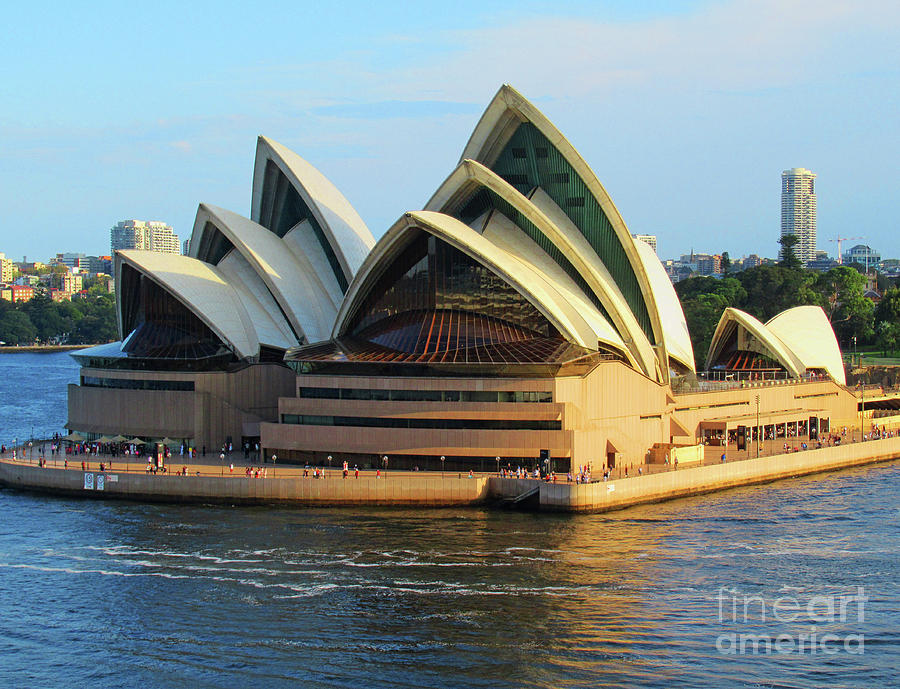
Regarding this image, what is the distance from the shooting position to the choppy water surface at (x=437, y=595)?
32.5 meters

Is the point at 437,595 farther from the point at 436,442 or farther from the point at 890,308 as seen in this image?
the point at 890,308

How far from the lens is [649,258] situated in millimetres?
79875

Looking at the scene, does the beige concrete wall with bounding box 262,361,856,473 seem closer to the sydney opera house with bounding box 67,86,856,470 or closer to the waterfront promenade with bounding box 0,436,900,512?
the sydney opera house with bounding box 67,86,856,470

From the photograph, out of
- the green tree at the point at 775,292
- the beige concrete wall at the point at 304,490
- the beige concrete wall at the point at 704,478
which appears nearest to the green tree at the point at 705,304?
the green tree at the point at 775,292

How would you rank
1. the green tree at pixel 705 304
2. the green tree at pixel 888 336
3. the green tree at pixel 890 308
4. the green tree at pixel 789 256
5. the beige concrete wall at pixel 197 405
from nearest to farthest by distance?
the beige concrete wall at pixel 197 405 < the green tree at pixel 705 304 < the green tree at pixel 888 336 < the green tree at pixel 890 308 < the green tree at pixel 789 256

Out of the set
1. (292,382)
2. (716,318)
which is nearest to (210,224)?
(292,382)

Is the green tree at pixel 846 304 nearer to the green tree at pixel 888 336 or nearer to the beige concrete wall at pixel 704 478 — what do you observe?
the green tree at pixel 888 336

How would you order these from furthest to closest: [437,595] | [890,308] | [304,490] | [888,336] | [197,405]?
[890,308], [888,336], [197,405], [304,490], [437,595]

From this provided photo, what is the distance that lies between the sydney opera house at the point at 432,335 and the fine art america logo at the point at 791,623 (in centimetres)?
1913

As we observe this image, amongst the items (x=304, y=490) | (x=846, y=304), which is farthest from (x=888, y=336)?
(x=304, y=490)

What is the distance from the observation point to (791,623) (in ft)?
120

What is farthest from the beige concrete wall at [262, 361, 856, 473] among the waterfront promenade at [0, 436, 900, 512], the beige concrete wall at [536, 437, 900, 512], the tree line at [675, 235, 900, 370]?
the tree line at [675, 235, 900, 370]

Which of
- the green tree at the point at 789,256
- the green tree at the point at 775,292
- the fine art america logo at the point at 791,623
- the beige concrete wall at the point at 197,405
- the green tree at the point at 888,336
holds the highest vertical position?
Answer: the green tree at the point at 789,256

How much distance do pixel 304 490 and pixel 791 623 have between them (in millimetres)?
25623
